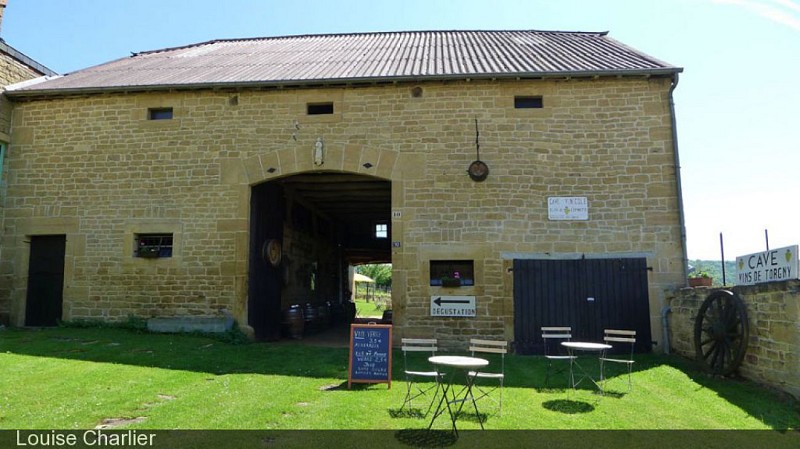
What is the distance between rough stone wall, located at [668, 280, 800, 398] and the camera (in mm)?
5625

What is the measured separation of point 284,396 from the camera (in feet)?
18.6

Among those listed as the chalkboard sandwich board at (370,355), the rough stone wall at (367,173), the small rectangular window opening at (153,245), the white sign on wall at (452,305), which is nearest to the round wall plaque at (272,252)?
the rough stone wall at (367,173)

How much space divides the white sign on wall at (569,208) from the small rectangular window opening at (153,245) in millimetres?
7797

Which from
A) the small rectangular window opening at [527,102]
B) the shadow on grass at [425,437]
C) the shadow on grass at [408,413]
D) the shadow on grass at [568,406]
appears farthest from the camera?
the small rectangular window opening at [527,102]

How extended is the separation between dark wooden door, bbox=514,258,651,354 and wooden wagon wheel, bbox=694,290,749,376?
5.13 feet

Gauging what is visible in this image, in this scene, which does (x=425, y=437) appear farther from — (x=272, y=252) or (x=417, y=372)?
(x=272, y=252)

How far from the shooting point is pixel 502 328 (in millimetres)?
9219

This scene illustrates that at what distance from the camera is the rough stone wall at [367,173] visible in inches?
370

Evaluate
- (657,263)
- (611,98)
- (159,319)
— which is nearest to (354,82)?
(611,98)

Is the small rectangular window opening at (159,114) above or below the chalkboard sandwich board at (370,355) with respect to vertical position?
above

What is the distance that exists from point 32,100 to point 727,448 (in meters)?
13.8

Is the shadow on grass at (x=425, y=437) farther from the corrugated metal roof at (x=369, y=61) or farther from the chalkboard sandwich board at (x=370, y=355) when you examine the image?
the corrugated metal roof at (x=369, y=61)

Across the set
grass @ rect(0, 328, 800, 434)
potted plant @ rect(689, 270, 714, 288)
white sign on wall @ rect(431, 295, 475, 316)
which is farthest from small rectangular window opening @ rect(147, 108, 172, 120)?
potted plant @ rect(689, 270, 714, 288)

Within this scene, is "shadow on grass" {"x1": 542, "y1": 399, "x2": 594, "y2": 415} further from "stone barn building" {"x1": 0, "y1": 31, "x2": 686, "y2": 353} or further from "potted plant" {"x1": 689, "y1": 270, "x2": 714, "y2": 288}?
"potted plant" {"x1": 689, "y1": 270, "x2": 714, "y2": 288}
